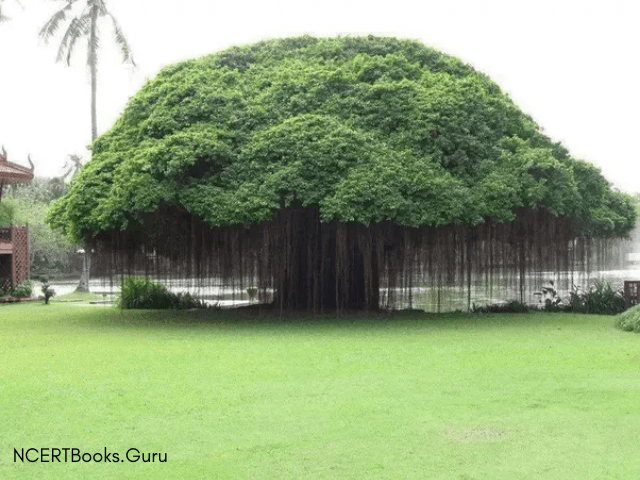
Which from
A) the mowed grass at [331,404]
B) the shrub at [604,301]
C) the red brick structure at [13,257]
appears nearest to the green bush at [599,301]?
the shrub at [604,301]

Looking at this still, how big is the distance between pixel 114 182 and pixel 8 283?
11.4 m

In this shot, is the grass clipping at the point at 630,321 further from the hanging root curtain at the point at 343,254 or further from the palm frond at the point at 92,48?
the palm frond at the point at 92,48

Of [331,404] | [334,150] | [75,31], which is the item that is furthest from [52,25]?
[331,404]

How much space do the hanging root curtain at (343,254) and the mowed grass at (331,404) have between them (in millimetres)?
2899

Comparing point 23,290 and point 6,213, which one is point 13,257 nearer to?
point 23,290

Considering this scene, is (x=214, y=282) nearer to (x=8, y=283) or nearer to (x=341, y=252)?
(x=341, y=252)

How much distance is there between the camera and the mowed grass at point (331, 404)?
5.20 m

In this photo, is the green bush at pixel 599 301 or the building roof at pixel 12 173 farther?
the building roof at pixel 12 173

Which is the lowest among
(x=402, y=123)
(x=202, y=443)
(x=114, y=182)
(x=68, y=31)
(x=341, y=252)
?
(x=202, y=443)

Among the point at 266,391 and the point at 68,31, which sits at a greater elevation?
the point at 68,31

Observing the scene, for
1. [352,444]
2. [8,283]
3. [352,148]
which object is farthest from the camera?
[8,283]

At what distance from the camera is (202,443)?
18.8 ft

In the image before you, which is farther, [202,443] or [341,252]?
[341,252]

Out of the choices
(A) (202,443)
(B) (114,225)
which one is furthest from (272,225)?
(A) (202,443)
